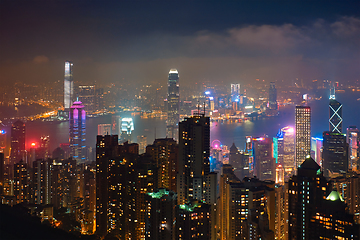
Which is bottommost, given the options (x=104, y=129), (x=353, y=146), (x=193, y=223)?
(x=193, y=223)

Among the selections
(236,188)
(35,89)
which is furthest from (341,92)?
(35,89)

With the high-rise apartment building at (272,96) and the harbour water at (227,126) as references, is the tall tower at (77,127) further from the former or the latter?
the high-rise apartment building at (272,96)

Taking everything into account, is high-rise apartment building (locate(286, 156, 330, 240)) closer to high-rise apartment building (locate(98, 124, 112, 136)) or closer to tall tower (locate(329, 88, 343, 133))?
tall tower (locate(329, 88, 343, 133))

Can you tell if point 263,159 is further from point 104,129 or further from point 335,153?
point 104,129

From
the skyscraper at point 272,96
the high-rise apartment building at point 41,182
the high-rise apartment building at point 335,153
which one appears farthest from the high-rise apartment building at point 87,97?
the high-rise apartment building at point 335,153

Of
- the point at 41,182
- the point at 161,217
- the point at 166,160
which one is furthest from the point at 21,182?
the point at 161,217

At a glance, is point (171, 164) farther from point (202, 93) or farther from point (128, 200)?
point (202, 93)

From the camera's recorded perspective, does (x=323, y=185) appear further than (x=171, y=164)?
No
